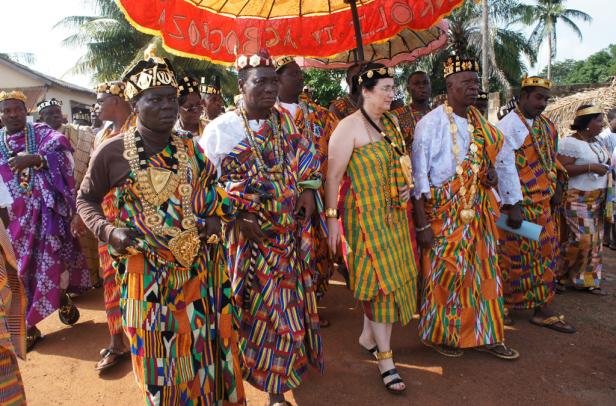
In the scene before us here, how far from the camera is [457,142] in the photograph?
357 centimetres

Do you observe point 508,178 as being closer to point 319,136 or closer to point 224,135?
point 319,136

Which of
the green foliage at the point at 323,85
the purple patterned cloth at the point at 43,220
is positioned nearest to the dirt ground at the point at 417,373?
the purple patterned cloth at the point at 43,220

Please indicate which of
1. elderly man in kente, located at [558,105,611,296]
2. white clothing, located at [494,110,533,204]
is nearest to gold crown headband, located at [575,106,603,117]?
elderly man in kente, located at [558,105,611,296]

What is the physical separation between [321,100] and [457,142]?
14592 millimetres

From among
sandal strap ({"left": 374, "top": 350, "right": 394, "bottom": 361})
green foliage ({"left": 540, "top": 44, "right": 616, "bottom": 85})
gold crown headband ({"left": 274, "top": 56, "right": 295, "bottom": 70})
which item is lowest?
sandal strap ({"left": 374, "top": 350, "right": 394, "bottom": 361})

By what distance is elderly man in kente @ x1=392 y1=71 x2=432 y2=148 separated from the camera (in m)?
4.63

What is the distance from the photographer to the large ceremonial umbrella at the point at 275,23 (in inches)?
135

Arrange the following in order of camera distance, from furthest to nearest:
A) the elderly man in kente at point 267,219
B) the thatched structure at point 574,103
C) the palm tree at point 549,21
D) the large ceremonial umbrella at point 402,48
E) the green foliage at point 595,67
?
the green foliage at point 595,67 < the palm tree at point 549,21 < the thatched structure at point 574,103 < the large ceremonial umbrella at point 402,48 < the elderly man in kente at point 267,219

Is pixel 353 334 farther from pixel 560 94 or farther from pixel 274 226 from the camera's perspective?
pixel 560 94

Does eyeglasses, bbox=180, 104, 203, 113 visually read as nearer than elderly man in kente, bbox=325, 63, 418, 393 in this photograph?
No

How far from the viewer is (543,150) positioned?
4398 millimetres

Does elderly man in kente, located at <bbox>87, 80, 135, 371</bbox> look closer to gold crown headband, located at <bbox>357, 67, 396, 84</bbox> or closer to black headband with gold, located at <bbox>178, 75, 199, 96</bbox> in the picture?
black headband with gold, located at <bbox>178, 75, 199, 96</bbox>

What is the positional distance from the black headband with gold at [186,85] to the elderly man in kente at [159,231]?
126 centimetres

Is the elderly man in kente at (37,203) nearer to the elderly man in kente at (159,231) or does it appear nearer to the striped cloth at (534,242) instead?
the elderly man in kente at (159,231)
